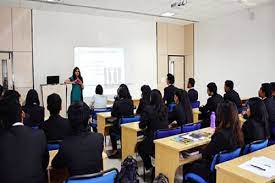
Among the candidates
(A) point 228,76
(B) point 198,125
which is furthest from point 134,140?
(A) point 228,76

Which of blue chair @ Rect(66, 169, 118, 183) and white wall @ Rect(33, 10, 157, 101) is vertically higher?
white wall @ Rect(33, 10, 157, 101)

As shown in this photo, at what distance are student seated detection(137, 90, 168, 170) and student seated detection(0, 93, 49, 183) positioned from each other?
174 centimetres

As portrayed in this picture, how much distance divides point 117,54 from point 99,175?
21.3ft

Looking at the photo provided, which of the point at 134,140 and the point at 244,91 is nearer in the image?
the point at 134,140

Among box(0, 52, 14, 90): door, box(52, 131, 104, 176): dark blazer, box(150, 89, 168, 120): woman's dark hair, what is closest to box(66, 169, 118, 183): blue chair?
box(52, 131, 104, 176): dark blazer

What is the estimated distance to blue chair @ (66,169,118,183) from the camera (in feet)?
5.90

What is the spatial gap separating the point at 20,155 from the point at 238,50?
739 centimetres

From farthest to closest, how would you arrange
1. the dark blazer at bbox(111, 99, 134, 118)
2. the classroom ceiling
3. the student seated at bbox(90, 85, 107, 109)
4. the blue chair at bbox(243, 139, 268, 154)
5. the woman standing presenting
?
the woman standing presenting → the classroom ceiling → the student seated at bbox(90, 85, 107, 109) → the dark blazer at bbox(111, 99, 134, 118) → the blue chair at bbox(243, 139, 268, 154)

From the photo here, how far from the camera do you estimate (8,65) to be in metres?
6.48

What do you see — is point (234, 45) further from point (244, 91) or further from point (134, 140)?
point (134, 140)

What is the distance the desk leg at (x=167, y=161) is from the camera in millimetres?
2870

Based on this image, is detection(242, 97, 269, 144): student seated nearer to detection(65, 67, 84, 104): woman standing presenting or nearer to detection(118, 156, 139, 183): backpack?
detection(118, 156, 139, 183): backpack

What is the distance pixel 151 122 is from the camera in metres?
3.53

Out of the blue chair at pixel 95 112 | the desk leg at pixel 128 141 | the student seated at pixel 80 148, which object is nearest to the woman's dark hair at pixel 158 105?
the desk leg at pixel 128 141
